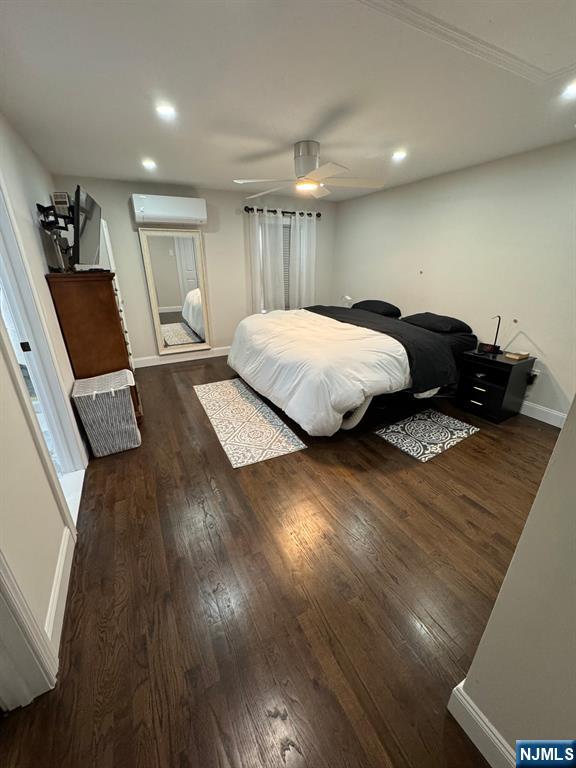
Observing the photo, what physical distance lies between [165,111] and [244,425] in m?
2.41

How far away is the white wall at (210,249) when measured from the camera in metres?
3.77

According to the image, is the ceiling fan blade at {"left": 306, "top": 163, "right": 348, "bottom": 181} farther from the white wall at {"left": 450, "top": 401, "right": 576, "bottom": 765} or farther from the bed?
the white wall at {"left": 450, "top": 401, "right": 576, "bottom": 765}

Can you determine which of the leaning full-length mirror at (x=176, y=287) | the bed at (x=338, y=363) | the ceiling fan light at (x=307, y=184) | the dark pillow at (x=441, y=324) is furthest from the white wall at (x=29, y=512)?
the dark pillow at (x=441, y=324)

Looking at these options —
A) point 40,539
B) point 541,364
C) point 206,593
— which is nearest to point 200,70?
point 40,539

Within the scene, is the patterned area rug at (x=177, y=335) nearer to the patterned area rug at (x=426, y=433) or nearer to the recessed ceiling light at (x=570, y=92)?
the patterned area rug at (x=426, y=433)

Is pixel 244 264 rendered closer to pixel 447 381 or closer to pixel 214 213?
pixel 214 213

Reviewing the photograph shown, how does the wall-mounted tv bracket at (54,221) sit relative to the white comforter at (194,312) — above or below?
above

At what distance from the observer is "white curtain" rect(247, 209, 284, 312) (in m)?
4.57

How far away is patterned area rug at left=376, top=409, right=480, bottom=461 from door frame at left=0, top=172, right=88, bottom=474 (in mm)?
2475

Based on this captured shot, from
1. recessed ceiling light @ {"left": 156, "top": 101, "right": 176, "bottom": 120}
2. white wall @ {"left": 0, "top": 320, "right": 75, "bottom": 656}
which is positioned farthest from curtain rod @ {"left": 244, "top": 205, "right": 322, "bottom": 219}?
white wall @ {"left": 0, "top": 320, "right": 75, "bottom": 656}

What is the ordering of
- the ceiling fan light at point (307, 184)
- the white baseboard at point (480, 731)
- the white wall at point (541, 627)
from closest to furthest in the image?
the white wall at point (541, 627) < the white baseboard at point (480, 731) < the ceiling fan light at point (307, 184)

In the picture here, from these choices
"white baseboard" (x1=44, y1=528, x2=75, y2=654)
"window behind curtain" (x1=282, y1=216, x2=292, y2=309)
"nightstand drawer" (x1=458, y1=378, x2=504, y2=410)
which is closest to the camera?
"white baseboard" (x1=44, y1=528, x2=75, y2=654)

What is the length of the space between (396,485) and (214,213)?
4271mm

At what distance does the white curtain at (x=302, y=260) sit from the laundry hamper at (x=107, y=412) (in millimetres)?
3379
